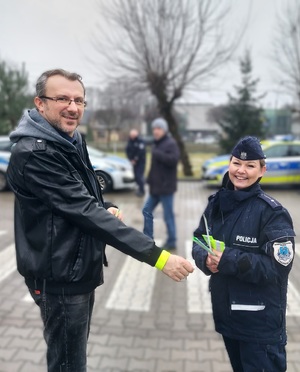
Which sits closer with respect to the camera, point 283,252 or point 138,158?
point 283,252

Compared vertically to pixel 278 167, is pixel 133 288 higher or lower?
lower

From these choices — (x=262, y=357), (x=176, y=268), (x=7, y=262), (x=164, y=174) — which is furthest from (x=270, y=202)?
(x=7, y=262)

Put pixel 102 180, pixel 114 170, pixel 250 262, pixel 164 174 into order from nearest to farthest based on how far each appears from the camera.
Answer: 1. pixel 250 262
2. pixel 102 180
3. pixel 164 174
4. pixel 114 170

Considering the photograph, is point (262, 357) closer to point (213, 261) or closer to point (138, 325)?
point (213, 261)

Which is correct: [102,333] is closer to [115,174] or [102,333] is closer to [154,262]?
[154,262]

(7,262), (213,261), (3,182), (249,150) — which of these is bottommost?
(3,182)

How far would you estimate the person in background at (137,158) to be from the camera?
11555mm

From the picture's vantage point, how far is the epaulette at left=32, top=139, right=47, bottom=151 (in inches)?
72.4

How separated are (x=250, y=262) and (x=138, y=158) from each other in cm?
983

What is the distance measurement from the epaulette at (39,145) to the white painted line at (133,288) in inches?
103

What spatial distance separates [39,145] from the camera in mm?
1849

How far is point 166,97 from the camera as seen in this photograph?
15.7 metres

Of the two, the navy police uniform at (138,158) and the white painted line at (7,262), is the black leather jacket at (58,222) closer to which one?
the white painted line at (7,262)

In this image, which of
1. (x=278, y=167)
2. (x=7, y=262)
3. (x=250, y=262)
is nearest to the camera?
(x=250, y=262)
